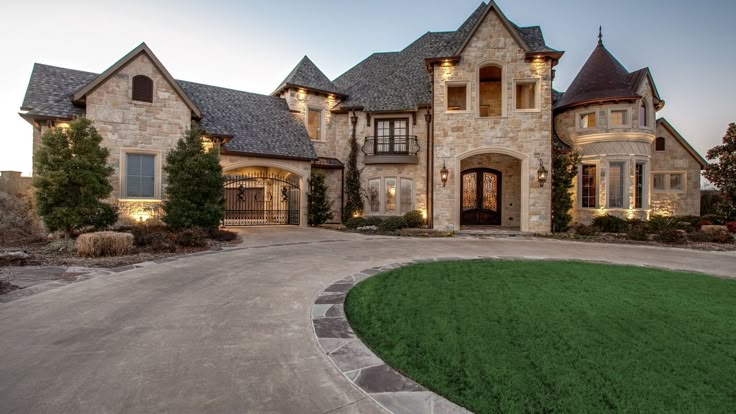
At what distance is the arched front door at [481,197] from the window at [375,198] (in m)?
4.34

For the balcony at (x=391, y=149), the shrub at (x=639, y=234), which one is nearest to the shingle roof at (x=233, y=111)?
the balcony at (x=391, y=149)

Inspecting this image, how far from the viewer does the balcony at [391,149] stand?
1685 centimetres

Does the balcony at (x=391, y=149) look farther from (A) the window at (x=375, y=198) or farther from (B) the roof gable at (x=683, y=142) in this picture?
(B) the roof gable at (x=683, y=142)

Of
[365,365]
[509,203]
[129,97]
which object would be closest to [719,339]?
[365,365]

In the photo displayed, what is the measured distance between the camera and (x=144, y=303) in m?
4.47

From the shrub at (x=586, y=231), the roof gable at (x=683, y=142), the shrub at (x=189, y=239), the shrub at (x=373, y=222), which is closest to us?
the shrub at (x=189, y=239)

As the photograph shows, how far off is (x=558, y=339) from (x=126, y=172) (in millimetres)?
13746

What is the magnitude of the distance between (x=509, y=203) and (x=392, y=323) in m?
15.1

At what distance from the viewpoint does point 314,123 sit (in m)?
18.9

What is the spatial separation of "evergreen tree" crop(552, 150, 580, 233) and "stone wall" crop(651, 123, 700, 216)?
25.4 ft

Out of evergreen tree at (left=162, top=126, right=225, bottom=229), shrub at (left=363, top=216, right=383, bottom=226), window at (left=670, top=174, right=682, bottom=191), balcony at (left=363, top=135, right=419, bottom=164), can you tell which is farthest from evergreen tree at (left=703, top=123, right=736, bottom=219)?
evergreen tree at (left=162, top=126, right=225, bottom=229)

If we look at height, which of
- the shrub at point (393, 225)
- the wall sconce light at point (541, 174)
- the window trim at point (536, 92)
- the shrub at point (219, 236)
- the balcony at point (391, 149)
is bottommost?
the shrub at point (219, 236)

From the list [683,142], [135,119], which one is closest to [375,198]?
[135,119]

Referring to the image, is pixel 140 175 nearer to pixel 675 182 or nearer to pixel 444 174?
pixel 444 174
